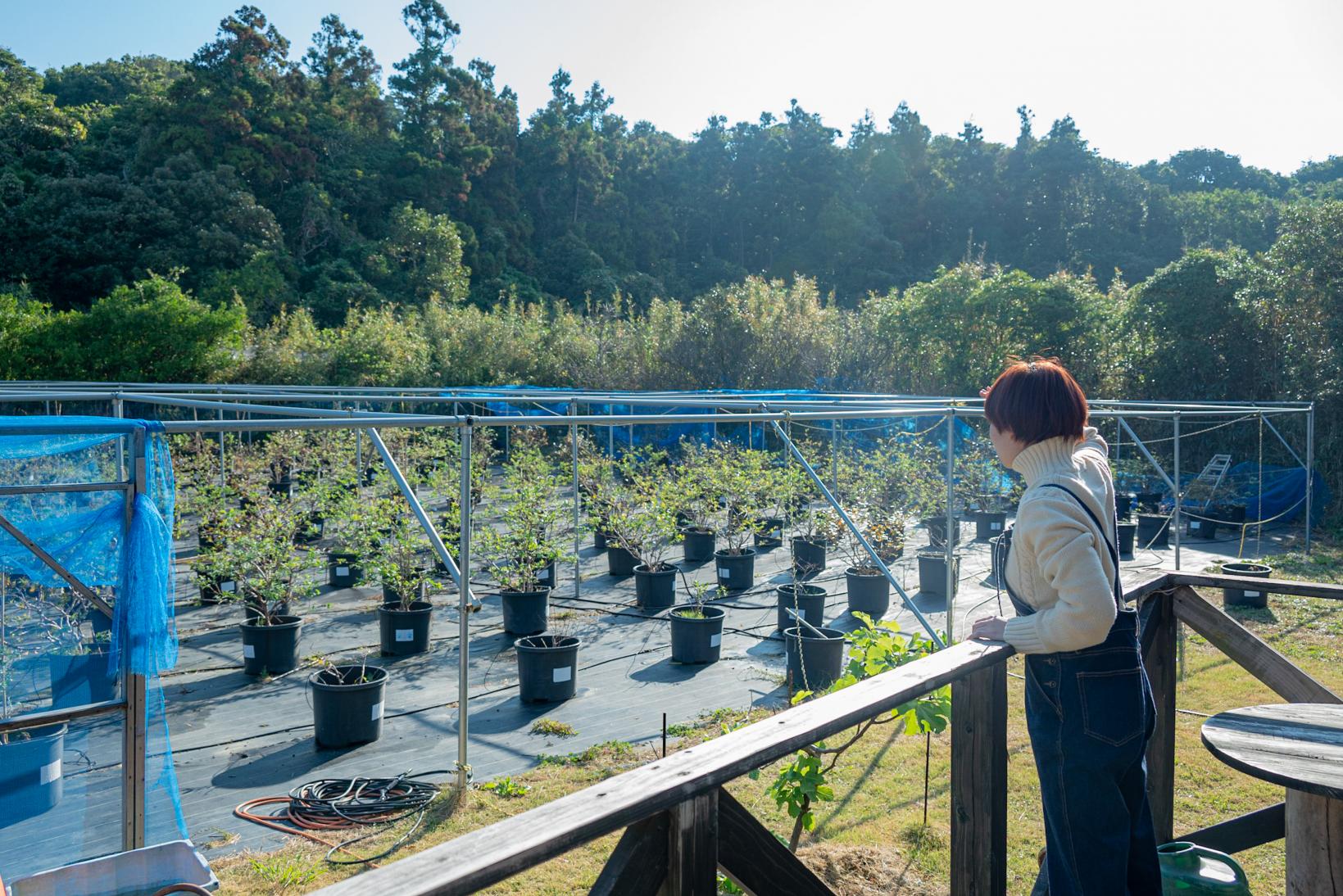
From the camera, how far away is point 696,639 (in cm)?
637

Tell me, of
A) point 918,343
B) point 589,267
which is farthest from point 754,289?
point 589,267

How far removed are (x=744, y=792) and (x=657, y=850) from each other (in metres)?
3.12

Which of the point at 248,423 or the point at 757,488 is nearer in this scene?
the point at 248,423

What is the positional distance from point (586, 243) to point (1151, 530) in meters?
25.9

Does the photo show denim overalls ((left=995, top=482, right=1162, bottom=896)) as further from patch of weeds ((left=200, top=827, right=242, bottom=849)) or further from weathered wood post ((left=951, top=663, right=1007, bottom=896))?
patch of weeds ((left=200, top=827, right=242, bottom=849))

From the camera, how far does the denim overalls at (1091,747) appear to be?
5.82 feet

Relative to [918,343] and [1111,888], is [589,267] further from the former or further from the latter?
[1111,888]

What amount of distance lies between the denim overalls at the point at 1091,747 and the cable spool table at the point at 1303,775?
21cm

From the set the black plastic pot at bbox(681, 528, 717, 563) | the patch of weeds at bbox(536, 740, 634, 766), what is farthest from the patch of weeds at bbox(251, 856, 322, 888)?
the black plastic pot at bbox(681, 528, 717, 563)

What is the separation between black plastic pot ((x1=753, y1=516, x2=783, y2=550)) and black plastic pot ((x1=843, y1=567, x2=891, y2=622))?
2.24 m

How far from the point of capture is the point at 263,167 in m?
28.5

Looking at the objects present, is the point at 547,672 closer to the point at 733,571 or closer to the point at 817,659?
the point at 817,659

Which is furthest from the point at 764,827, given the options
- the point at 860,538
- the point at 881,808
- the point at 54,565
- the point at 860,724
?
the point at 860,538

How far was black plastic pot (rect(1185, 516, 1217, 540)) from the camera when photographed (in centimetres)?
1144
